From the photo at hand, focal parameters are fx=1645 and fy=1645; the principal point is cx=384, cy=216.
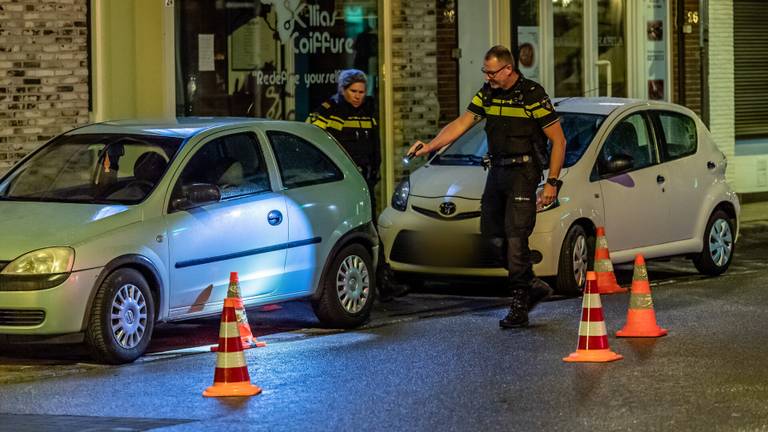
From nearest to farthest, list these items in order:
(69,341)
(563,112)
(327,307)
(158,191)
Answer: (69,341) < (158,191) < (327,307) < (563,112)

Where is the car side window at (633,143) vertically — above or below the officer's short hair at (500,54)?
below

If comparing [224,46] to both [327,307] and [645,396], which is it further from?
[645,396]

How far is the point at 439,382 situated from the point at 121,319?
79.8 inches

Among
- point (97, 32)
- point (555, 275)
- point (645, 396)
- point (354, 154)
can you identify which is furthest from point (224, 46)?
point (645, 396)

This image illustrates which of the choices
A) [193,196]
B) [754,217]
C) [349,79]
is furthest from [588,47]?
[193,196]

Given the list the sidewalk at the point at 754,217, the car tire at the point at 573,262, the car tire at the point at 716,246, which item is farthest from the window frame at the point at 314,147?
the sidewalk at the point at 754,217

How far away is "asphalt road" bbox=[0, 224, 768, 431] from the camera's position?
8102 mm

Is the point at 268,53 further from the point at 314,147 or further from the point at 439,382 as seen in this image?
the point at 439,382

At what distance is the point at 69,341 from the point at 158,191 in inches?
46.6

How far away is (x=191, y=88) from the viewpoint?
16.3m

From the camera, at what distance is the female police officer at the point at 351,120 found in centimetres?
1309

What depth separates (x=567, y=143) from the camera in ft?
44.2

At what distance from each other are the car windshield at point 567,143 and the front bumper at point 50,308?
462cm

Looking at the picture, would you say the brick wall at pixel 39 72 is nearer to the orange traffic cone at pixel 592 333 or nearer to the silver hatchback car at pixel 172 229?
the silver hatchback car at pixel 172 229
